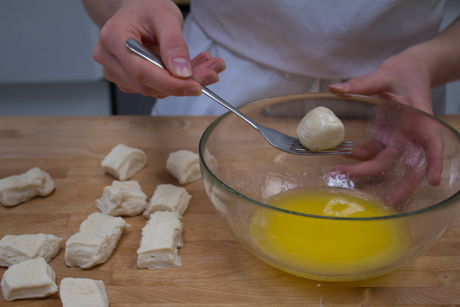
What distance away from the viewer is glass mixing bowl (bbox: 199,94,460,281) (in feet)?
2.22

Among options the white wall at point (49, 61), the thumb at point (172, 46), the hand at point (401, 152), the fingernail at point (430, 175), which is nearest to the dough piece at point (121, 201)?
the thumb at point (172, 46)

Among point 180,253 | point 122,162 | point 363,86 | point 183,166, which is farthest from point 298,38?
point 180,253

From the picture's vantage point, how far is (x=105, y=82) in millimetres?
2457

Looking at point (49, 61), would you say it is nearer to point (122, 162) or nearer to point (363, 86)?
point (122, 162)

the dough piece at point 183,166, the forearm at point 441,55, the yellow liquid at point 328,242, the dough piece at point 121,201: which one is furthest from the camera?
the forearm at point 441,55

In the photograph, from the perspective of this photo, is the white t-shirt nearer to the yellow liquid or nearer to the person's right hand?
the person's right hand

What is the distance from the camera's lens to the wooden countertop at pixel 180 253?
0.78 metres

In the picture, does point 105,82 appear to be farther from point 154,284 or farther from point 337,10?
point 154,284

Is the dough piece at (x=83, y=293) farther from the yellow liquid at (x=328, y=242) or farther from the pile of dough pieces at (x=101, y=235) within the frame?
the yellow liquid at (x=328, y=242)

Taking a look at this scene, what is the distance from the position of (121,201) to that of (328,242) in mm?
518

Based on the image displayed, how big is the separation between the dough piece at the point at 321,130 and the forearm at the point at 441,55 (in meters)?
0.49

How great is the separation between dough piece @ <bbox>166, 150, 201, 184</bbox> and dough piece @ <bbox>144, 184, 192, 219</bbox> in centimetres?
7

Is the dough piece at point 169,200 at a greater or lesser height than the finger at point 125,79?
lesser

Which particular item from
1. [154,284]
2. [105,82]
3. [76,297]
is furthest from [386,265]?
[105,82]
